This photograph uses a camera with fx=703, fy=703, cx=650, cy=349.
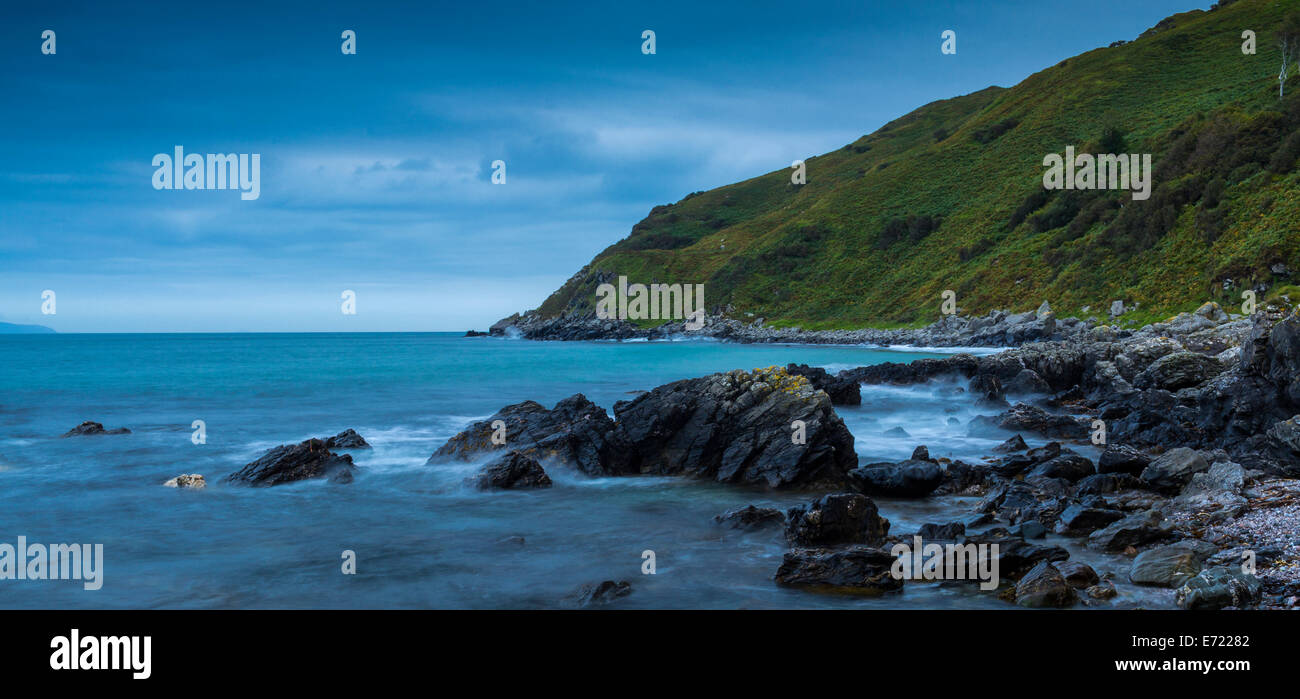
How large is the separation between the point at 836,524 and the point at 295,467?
14705 millimetres

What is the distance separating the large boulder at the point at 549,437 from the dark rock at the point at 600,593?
8519mm

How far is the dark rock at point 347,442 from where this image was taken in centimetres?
2381

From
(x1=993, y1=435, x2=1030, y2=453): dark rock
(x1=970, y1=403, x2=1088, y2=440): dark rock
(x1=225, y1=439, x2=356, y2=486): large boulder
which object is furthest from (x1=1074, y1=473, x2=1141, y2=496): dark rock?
(x1=225, y1=439, x2=356, y2=486): large boulder

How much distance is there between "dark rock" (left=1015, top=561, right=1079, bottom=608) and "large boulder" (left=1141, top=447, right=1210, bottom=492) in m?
6.83

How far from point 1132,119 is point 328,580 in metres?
118

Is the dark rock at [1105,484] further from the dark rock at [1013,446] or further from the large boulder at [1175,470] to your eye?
the dark rock at [1013,446]

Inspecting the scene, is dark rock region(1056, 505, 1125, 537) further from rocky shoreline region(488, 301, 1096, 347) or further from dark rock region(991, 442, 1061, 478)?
rocky shoreline region(488, 301, 1096, 347)

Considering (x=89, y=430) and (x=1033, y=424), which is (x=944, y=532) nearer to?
(x=1033, y=424)

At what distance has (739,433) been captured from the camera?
19.4m

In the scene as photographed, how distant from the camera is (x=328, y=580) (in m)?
11.8

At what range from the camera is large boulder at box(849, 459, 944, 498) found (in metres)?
15.8

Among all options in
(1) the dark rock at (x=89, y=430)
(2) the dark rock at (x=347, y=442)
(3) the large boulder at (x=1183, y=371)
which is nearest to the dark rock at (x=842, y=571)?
(2) the dark rock at (x=347, y=442)
